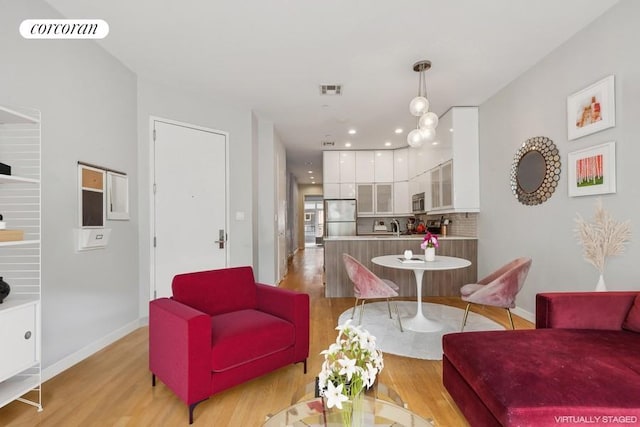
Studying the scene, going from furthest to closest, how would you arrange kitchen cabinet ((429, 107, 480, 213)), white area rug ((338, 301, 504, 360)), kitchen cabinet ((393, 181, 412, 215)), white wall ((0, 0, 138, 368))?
→ kitchen cabinet ((393, 181, 412, 215)) < kitchen cabinet ((429, 107, 480, 213)) < white area rug ((338, 301, 504, 360)) < white wall ((0, 0, 138, 368))

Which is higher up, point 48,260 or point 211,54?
point 211,54

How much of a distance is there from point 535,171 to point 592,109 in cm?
80

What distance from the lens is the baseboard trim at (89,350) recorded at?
2.22m

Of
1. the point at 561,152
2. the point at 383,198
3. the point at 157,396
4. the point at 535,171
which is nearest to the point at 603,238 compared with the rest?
the point at 561,152

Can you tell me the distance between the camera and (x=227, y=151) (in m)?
3.95

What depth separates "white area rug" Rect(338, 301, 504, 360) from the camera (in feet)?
8.67

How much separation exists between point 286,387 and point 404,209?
5.08m

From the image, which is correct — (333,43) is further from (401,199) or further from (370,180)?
(401,199)

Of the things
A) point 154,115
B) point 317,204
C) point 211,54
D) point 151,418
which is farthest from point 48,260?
point 317,204

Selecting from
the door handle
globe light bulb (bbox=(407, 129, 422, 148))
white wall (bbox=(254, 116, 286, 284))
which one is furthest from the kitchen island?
globe light bulb (bbox=(407, 129, 422, 148))

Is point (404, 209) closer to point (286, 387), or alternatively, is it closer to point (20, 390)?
point (286, 387)

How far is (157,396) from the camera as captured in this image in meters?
1.97

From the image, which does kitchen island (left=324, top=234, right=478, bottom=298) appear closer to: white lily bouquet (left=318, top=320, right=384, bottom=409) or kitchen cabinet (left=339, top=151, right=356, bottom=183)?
kitchen cabinet (left=339, top=151, right=356, bottom=183)

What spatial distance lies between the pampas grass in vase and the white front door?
142 inches
